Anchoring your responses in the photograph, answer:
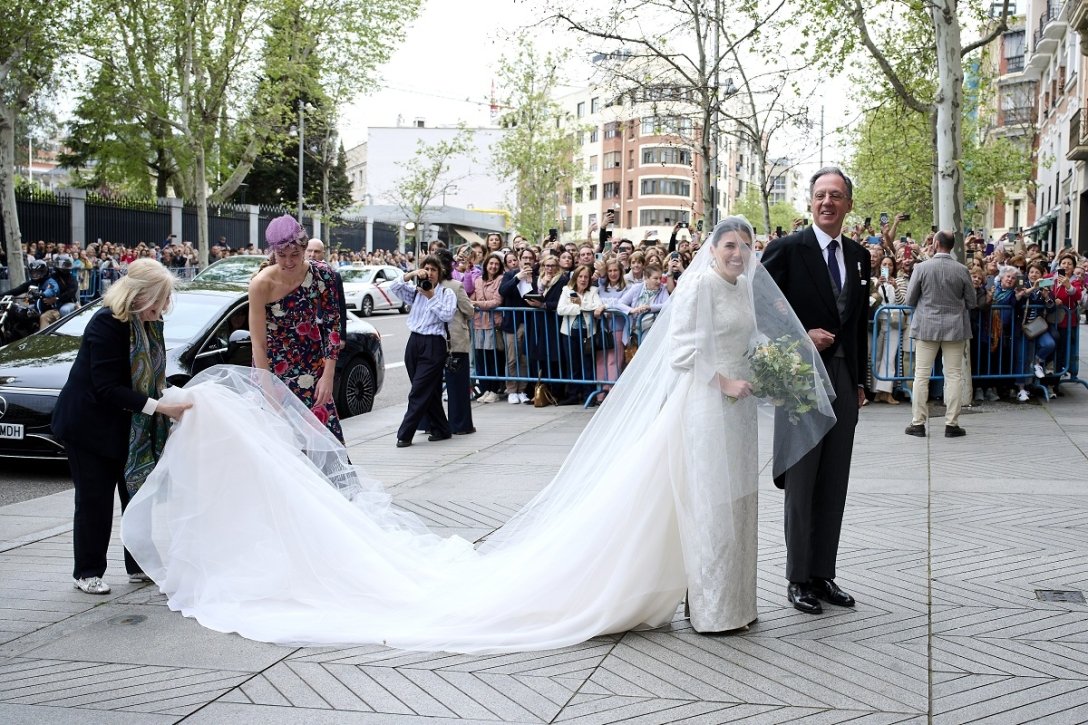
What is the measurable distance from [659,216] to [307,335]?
96050mm

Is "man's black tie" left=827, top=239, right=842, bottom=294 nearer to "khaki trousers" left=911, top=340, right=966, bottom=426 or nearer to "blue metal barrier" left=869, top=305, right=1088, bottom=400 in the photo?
"khaki trousers" left=911, top=340, right=966, bottom=426

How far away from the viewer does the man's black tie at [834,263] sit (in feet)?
18.1

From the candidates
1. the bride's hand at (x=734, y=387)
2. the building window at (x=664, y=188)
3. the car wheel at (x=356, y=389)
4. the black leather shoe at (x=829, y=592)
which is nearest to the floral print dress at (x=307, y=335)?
the bride's hand at (x=734, y=387)

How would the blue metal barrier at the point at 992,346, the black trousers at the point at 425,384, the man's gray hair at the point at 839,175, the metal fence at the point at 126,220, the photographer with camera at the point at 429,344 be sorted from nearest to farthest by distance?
the man's gray hair at the point at 839,175, the black trousers at the point at 425,384, the photographer with camera at the point at 429,344, the blue metal barrier at the point at 992,346, the metal fence at the point at 126,220

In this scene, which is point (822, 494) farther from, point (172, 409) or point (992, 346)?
point (992, 346)

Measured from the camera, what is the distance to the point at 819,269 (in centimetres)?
548

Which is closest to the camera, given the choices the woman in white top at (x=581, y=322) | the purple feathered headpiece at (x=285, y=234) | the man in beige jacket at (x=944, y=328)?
the purple feathered headpiece at (x=285, y=234)

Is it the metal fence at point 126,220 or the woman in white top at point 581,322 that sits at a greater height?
the metal fence at point 126,220

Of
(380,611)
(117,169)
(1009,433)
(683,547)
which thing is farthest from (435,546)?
(117,169)

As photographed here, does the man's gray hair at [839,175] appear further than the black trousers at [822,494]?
Yes

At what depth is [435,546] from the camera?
228 inches

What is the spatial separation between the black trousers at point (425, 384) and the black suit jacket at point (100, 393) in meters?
4.99

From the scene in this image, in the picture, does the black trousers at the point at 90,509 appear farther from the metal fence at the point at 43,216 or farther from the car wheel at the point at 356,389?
the metal fence at the point at 43,216

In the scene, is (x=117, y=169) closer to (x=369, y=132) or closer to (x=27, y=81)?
(x=27, y=81)
